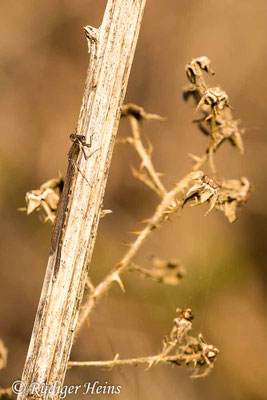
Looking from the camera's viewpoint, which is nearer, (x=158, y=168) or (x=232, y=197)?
(x=232, y=197)

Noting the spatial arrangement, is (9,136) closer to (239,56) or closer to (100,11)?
(100,11)

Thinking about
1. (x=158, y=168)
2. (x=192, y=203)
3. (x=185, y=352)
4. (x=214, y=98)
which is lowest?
(x=185, y=352)

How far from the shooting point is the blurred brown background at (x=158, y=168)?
11.0ft

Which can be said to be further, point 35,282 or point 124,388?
point 35,282

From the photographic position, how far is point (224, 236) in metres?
3.60

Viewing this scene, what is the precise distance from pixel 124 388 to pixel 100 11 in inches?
101

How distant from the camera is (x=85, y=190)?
1.29 m

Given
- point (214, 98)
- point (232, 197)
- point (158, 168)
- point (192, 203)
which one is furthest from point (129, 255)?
point (158, 168)

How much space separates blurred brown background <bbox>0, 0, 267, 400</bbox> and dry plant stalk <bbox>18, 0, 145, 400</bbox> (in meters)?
2.02

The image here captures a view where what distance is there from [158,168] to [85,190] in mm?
2373

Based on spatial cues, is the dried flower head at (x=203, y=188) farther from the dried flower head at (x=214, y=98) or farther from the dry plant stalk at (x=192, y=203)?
the dried flower head at (x=214, y=98)

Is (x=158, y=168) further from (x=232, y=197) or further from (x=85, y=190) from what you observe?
(x=85, y=190)

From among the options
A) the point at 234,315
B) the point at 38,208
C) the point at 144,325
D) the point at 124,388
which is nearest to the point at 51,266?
the point at 38,208

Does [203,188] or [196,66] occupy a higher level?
[196,66]
